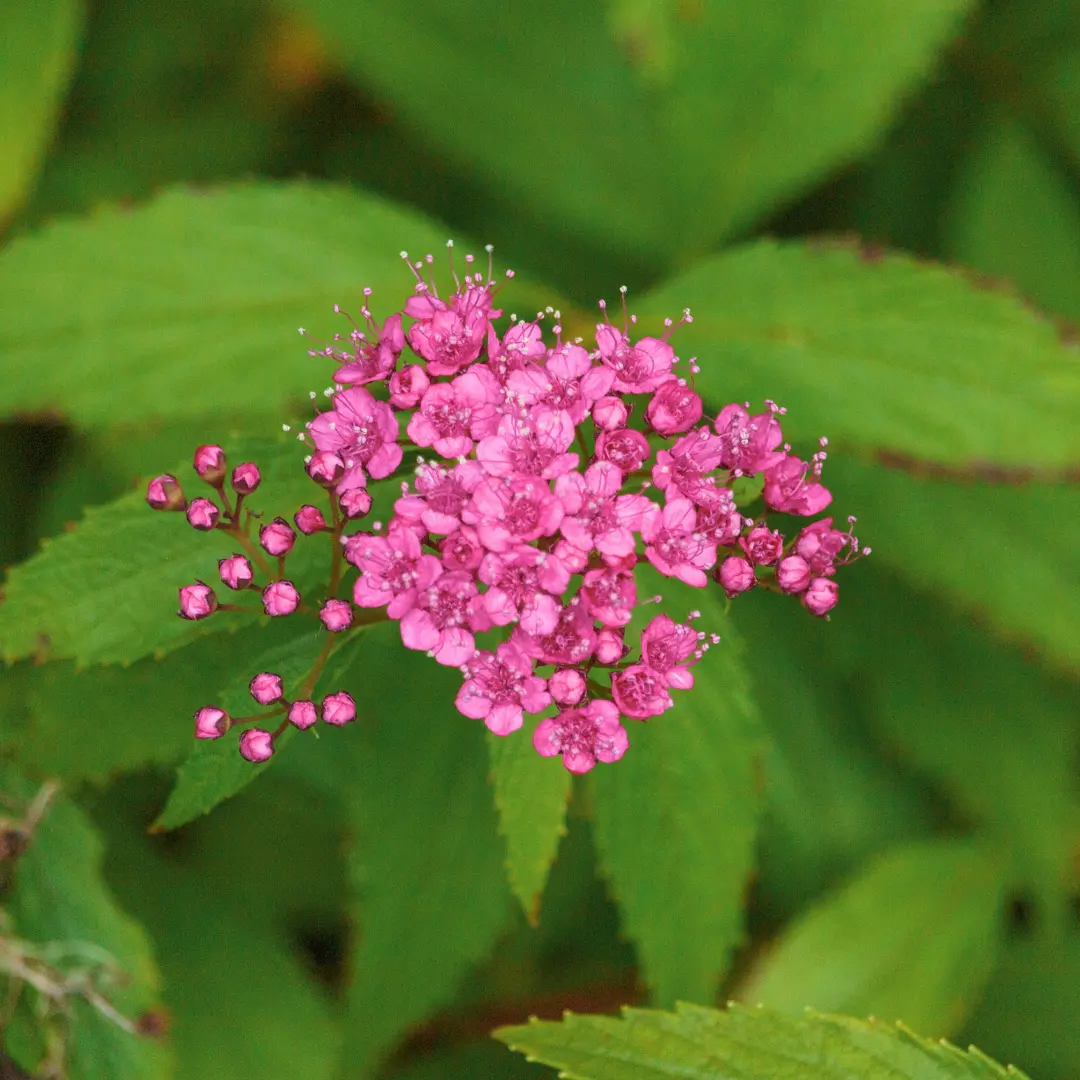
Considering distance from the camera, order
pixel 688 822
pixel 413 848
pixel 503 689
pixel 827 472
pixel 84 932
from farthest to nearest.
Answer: pixel 827 472 < pixel 413 848 < pixel 84 932 < pixel 688 822 < pixel 503 689

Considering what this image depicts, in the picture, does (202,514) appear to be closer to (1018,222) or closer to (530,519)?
(530,519)

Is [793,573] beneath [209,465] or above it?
beneath

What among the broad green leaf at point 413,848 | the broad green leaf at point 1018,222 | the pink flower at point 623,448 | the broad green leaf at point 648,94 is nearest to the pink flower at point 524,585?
the pink flower at point 623,448

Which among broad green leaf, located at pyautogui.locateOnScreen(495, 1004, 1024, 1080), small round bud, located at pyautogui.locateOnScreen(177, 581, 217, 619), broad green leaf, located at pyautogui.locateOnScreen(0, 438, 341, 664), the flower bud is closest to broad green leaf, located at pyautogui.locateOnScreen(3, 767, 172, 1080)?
broad green leaf, located at pyautogui.locateOnScreen(0, 438, 341, 664)

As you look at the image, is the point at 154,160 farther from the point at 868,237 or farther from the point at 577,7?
the point at 868,237

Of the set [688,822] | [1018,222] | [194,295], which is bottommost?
[688,822]

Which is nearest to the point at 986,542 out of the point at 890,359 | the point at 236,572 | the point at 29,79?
the point at 890,359

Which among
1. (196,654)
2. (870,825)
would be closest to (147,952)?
(196,654)
